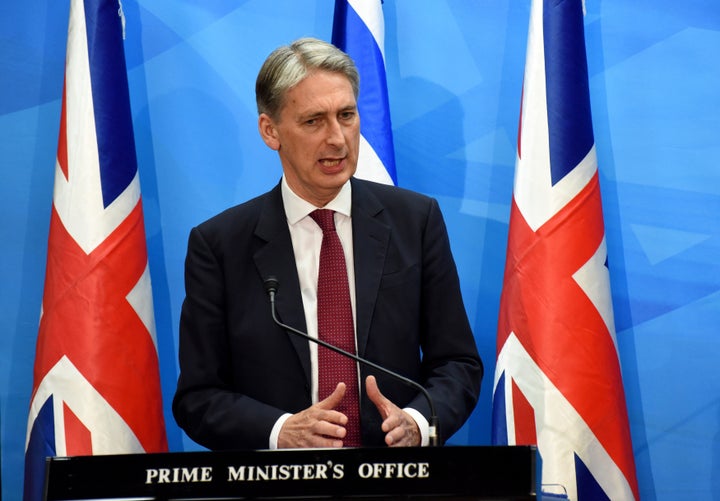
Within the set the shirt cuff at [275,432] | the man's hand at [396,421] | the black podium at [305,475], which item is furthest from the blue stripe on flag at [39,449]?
the black podium at [305,475]

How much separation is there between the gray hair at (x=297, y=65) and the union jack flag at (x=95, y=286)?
102 centimetres

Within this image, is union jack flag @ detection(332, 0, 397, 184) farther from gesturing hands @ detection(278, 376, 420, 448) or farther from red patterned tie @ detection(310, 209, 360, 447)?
gesturing hands @ detection(278, 376, 420, 448)

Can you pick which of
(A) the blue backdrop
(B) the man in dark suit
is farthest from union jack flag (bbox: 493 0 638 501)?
(B) the man in dark suit

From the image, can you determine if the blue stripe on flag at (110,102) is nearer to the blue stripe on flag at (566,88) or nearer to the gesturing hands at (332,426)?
the blue stripe on flag at (566,88)

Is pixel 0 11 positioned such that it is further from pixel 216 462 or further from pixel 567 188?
pixel 216 462

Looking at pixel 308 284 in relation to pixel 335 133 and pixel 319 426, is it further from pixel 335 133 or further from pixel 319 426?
pixel 319 426

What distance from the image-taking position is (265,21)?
3609 millimetres

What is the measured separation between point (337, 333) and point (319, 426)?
36 centimetres

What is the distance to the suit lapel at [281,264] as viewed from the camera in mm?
2135

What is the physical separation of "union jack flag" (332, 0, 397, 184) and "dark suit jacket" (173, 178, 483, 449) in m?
0.90

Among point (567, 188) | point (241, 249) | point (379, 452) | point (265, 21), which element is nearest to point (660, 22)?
point (567, 188)

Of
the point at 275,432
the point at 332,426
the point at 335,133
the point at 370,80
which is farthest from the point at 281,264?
the point at 370,80

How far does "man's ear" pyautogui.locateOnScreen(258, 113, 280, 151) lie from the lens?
7.69 feet

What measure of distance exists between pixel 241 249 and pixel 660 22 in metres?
2.02
